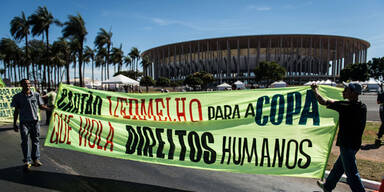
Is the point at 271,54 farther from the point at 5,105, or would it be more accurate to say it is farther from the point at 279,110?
the point at 279,110

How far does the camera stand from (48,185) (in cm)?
402

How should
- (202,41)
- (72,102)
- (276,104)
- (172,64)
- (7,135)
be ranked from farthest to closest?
(172,64), (202,41), (7,135), (72,102), (276,104)

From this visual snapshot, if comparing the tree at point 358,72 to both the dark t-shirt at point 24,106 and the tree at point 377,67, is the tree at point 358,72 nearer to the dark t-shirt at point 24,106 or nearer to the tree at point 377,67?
the tree at point 377,67

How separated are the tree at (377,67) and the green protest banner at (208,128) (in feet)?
304

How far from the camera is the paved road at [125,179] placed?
3.97 meters

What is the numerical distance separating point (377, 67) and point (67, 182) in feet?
323

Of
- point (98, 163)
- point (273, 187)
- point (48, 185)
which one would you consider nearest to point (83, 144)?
point (98, 163)

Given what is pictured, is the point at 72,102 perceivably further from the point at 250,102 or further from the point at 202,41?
the point at 202,41

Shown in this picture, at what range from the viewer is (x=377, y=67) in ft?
255

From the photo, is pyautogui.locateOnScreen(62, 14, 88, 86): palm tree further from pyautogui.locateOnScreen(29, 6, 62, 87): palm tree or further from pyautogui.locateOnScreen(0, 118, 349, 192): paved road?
pyautogui.locateOnScreen(0, 118, 349, 192): paved road

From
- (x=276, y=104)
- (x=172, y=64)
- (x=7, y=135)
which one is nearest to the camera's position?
(x=276, y=104)

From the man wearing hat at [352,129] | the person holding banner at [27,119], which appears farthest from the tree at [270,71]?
the person holding banner at [27,119]

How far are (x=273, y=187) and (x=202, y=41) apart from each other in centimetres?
8677

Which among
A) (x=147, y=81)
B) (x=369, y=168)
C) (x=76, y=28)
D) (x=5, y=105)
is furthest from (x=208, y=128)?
(x=147, y=81)
